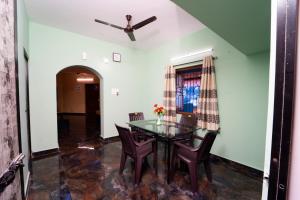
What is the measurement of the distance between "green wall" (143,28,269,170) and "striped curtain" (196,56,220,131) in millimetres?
115

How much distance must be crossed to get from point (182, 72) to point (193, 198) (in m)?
2.71

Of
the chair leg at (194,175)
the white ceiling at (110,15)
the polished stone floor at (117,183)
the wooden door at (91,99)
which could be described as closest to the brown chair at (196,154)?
the chair leg at (194,175)

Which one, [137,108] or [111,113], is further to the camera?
[137,108]

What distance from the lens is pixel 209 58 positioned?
9.28 ft

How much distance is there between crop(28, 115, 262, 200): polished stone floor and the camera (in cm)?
181

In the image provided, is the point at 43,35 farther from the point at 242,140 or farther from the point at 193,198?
the point at 242,140

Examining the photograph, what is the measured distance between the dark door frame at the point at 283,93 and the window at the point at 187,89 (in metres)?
2.75

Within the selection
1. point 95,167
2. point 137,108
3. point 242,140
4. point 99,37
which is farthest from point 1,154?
point 137,108

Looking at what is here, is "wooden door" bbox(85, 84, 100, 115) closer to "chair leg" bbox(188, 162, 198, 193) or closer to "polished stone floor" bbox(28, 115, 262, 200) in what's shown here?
"polished stone floor" bbox(28, 115, 262, 200)

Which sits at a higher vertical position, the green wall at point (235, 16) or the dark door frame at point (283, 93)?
the green wall at point (235, 16)

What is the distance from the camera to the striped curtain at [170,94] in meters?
3.60

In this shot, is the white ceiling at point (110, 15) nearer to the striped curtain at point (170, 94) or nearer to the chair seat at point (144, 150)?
the striped curtain at point (170, 94)

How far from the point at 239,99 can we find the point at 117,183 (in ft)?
8.33

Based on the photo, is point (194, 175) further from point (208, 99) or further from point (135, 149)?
point (208, 99)
